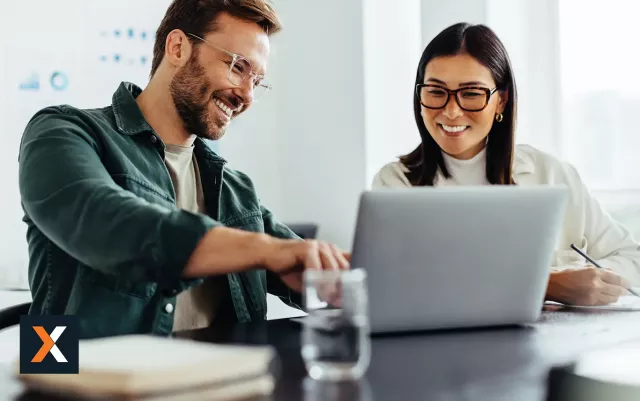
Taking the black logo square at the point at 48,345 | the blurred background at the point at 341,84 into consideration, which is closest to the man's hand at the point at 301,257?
the black logo square at the point at 48,345

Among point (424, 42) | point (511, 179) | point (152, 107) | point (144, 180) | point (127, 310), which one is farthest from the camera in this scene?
point (424, 42)

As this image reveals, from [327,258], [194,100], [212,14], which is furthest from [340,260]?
[212,14]

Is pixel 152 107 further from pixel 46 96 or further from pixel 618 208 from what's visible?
pixel 618 208

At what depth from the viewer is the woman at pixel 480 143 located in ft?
7.14

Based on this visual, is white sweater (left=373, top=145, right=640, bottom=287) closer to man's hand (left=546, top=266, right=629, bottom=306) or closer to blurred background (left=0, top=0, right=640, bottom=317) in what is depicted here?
man's hand (left=546, top=266, right=629, bottom=306)

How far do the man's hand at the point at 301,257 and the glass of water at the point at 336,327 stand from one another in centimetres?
16

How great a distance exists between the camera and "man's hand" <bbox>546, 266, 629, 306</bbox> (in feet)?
5.11

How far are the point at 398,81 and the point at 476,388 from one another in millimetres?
2643

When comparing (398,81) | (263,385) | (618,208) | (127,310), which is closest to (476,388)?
(263,385)

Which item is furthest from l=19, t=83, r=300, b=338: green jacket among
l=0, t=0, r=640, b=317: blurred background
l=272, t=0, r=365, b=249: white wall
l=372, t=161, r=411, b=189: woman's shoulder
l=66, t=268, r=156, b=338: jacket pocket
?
l=272, t=0, r=365, b=249: white wall

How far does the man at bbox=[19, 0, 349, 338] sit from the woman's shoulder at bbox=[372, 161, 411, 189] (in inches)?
19.4

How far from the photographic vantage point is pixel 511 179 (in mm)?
2242

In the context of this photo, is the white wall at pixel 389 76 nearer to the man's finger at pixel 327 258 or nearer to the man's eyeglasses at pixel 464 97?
the man's eyeglasses at pixel 464 97

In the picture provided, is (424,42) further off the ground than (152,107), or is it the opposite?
(424,42)
